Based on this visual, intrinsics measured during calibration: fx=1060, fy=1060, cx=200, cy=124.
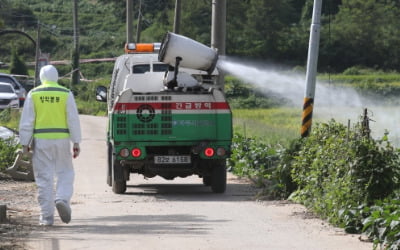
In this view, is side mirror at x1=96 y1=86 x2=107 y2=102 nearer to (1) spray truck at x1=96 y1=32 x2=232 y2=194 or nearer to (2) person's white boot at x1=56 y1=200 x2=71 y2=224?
(1) spray truck at x1=96 y1=32 x2=232 y2=194

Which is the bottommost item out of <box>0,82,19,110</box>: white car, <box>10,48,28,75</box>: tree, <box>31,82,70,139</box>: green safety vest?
<box>10,48,28,75</box>: tree

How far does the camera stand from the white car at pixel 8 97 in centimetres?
4487

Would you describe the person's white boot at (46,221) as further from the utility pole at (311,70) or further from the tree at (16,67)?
the tree at (16,67)

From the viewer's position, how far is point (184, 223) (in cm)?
1333

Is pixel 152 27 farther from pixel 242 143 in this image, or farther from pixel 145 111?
pixel 145 111

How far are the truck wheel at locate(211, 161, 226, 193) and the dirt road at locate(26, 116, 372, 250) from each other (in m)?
0.18

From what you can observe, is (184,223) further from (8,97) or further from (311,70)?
(8,97)

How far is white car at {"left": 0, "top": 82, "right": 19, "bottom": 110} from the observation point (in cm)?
4487

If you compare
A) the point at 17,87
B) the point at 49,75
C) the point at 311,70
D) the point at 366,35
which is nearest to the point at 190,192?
the point at 311,70

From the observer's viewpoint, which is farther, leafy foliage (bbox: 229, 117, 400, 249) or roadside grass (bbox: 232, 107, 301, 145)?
roadside grass (bbox: 232, 107, 301, 145)

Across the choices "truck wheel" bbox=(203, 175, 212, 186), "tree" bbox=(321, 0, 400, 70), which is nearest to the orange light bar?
"truck wheel" bbox=(203, 175, 212, 186)

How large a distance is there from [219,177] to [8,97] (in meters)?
28.9

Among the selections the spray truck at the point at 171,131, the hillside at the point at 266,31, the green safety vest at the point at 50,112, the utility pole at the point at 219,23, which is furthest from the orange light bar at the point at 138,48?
the hillside at the point at 266,31

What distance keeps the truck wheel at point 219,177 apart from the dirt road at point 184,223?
0.18 meters
